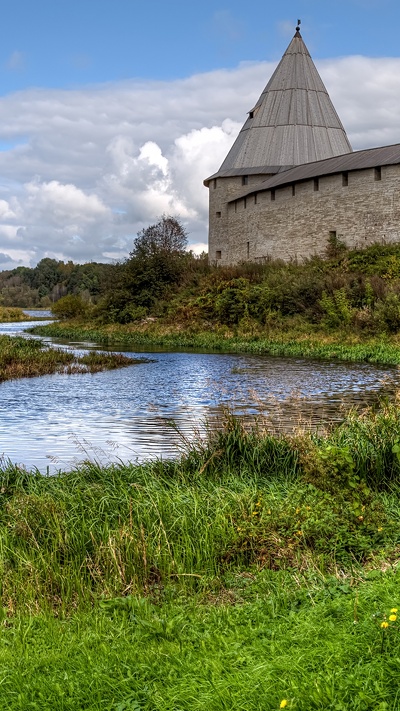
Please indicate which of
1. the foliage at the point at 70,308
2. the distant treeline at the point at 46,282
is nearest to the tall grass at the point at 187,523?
the foliage at the point at 70,308

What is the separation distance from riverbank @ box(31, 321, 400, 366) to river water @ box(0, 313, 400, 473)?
6.23ft

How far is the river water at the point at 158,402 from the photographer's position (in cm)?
997

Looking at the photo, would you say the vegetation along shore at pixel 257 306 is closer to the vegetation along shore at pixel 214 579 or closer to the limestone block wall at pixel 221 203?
the limestone block wall at pixel 221 203

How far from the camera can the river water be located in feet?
32.7

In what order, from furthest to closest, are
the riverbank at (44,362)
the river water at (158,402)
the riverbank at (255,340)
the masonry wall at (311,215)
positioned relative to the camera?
the masonry wall at (311,215)
the riverbank at (255,340)
the riverbank at (44,362)
the river water at (158,402)

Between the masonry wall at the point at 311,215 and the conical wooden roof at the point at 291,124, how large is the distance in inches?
62.5

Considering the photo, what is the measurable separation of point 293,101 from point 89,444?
129 feet

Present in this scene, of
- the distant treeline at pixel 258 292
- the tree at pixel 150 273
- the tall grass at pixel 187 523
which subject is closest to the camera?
the tall grass at pixel 187 523

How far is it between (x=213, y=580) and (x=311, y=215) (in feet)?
109

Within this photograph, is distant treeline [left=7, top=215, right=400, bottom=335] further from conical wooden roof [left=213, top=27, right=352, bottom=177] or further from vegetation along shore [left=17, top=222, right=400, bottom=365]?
conical wooden roof [left=213, top=27, right=352, bottom=177]

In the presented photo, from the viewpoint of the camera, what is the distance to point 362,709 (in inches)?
112

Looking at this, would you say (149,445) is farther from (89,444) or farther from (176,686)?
(176,686)

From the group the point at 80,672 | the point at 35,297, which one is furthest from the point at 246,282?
the point at 35,297

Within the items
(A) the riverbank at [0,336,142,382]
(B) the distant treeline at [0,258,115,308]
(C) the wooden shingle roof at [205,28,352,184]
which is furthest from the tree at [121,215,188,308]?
(B) the distant treeline at [0,258,115,308]
